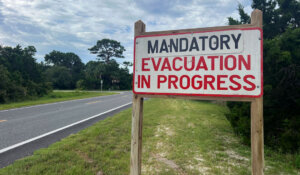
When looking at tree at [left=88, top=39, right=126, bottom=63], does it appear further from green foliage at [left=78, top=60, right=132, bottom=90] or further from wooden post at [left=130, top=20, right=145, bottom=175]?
wooden post at [left=130, top=20, right=145, bottom=175]

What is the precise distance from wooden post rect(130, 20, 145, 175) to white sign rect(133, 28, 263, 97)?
135 millimetres

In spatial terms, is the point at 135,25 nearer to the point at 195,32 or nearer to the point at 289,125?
the point at 195,32

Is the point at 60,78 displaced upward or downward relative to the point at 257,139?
upward

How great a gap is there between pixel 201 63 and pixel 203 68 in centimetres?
7

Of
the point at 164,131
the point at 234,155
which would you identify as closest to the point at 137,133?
the point at 234,155

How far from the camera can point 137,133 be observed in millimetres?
2383

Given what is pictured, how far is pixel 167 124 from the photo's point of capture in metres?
6.20

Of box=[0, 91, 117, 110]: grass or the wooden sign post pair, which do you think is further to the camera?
box=[0, 91, 117, 110]: grass

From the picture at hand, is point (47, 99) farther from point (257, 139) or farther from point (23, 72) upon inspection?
point (257, 139)

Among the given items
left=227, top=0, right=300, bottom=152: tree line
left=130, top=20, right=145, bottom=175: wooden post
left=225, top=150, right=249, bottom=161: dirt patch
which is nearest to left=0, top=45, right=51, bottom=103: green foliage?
left=130, top=20, right=145, bottom=175: wooden post

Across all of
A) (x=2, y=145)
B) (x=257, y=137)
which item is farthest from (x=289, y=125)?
(x=2, y=145)

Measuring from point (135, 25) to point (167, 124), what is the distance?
4.38 meters

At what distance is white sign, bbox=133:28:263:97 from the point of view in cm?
197

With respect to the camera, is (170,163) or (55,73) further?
(55,73)
